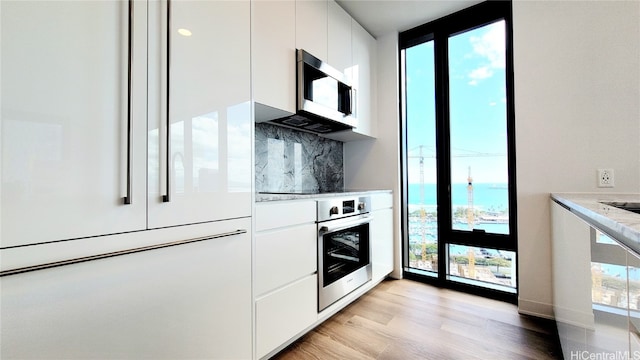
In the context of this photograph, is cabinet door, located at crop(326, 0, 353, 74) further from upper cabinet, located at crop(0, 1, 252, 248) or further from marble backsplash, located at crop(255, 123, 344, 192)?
upper cabinet, located at crop(0, 1, 252, 248)

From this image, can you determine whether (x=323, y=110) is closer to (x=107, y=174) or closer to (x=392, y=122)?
(x=392, y=122)

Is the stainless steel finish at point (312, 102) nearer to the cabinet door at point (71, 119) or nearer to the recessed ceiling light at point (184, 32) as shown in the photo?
the recessed ceiling light at point (184, 32)

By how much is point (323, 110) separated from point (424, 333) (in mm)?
1695

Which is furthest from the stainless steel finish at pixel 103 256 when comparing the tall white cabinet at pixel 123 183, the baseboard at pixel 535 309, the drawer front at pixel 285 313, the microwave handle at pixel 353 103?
the baseboard at pixel 535 309

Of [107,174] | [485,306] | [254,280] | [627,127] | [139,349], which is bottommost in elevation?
[485,306]

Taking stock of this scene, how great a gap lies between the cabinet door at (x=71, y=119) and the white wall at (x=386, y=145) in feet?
7.36

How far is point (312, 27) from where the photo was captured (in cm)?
194

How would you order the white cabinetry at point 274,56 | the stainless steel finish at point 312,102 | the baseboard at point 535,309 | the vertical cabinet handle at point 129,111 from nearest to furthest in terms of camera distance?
the vertical cabinet handle at point 129,111, the white cabinetry at point 274,56, the stainless steel finish at point 312,102, the baseboard at point 535,309

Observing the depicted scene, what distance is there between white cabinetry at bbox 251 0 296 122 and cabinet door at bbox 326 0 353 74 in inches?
18.5

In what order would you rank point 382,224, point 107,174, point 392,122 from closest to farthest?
1. point 107,174
2. point 382,224
3. point 392,122

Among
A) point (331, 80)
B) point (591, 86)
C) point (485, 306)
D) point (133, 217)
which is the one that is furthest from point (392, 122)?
point (133, 217)

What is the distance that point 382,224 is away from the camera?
8.20 ft

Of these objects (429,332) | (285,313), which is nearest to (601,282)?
(429,332)

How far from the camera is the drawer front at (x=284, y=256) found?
4.47 ft
